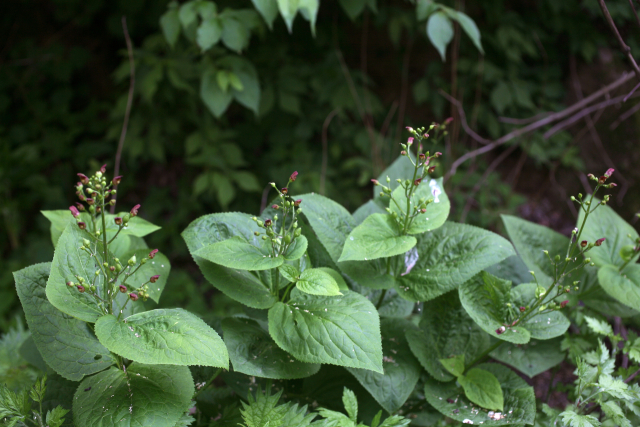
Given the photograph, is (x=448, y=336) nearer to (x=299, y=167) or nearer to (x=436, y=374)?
(x=436, y=374)

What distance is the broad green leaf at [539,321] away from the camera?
1207mm

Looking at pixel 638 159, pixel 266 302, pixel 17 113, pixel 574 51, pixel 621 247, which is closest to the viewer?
pixel 266 302

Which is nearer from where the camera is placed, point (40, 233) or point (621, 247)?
point (621, 247)

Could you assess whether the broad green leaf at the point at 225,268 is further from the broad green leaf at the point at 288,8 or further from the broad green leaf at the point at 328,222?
the broad green leaf at the point at 288,8

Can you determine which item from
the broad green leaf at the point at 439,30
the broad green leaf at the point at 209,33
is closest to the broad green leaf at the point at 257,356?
the broad green leaf at the point at 209,33

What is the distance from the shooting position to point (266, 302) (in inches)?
44.8

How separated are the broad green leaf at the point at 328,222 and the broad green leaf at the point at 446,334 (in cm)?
35

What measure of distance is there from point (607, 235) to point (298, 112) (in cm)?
223

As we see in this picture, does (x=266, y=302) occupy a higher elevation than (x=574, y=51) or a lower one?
lower

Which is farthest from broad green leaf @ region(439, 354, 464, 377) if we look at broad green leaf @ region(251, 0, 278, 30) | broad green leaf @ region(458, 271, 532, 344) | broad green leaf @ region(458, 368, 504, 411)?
broad green leaf @ region(251, 0, 278, 30)

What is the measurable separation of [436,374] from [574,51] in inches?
140

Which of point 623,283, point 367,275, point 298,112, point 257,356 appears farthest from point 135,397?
point 298,112

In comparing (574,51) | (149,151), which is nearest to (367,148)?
(149,151)

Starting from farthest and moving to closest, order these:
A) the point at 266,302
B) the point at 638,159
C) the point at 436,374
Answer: the point at 638,159 < the point at 436,374 < the point at 266,302
